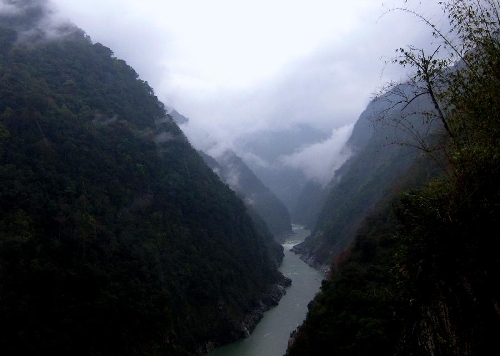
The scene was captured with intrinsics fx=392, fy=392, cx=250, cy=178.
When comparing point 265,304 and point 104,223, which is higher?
point 104,223

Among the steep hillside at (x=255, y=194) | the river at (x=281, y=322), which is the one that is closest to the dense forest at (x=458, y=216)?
the river at (x=281, y=322)

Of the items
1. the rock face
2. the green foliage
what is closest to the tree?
the green foliage

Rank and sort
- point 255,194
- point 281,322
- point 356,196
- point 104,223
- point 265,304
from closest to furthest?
point 104,223
point 281,322
point 265,304
point 356,196
point 255,194

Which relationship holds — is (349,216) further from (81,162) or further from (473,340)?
(473,340)

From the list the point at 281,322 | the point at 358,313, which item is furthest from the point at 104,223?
the point at 358,313

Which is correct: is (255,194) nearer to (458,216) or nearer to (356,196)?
(356,196)

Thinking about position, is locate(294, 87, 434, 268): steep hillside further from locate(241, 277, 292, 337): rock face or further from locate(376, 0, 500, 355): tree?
locate(376, 0, 500, 355): tree
